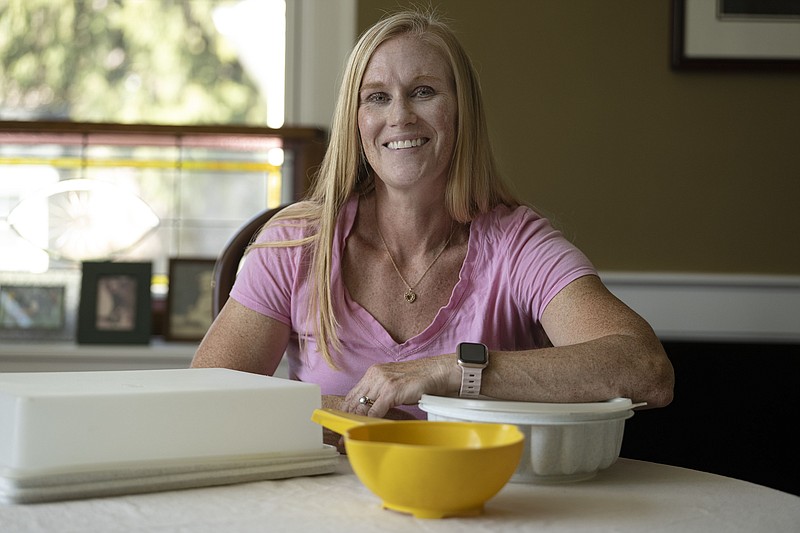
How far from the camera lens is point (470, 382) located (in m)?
1.28

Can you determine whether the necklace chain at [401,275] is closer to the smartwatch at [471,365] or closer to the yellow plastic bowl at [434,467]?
the smartwatch at [471,365]

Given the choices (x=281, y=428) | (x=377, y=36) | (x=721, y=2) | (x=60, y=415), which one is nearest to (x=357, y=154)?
(x=377, y=36)

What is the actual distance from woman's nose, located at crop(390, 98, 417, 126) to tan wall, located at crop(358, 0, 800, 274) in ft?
2.87

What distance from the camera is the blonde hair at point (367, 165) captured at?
67.3 inches

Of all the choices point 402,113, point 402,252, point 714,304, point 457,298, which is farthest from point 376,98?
point 714,304

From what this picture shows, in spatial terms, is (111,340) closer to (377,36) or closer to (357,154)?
(357,154)

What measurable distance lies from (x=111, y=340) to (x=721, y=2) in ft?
6.00

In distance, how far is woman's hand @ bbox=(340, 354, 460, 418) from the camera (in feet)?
4.07

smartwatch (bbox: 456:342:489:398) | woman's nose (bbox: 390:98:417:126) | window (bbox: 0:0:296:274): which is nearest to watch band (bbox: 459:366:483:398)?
smartwatch (bbox: 456:342:489:398)

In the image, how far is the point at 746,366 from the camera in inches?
98.1

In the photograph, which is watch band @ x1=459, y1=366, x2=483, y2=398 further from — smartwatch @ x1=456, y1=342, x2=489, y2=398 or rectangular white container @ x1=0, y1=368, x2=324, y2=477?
rectangular white container @ x1=0, y1=368, x2=324, y2=477

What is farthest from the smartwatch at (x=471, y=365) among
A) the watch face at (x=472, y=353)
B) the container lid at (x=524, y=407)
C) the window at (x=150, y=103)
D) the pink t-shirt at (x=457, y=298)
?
the window at (x=150, y=103)

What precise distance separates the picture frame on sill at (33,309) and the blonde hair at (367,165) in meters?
1.01

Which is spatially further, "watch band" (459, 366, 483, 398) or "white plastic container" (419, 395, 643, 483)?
"watch band" (459, 366, 483, 398)
